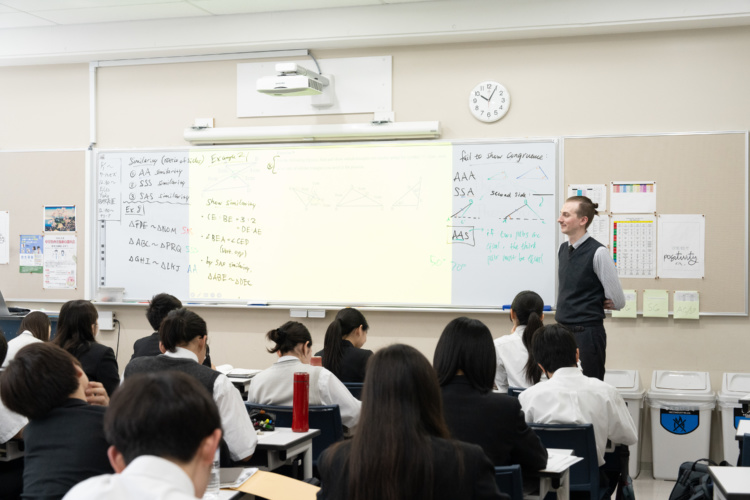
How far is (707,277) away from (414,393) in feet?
13.0

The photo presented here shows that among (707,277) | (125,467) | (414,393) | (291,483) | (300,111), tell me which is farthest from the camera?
(300,111)

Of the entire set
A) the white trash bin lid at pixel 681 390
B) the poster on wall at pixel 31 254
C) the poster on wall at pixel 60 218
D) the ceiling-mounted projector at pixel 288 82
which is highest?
the ceiling-mounted projector at pixel 288 82

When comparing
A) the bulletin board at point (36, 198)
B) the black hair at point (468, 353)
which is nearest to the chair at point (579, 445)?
the black hair at point (468, 353)

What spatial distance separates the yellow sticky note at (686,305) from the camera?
509cm

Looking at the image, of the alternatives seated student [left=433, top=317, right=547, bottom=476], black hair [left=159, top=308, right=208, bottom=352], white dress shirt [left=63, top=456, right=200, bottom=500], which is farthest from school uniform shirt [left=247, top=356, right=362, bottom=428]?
white dress shirt [left=63, top=456, right=200, bottom=500]

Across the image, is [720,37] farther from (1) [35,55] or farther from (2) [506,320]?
(1) [35,55]

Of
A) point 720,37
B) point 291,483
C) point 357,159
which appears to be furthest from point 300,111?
point 291,483

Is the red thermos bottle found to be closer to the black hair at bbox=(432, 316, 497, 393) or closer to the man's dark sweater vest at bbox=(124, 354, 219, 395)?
the man's dark sweater vest at bbox=(124, 354, 219, 395)

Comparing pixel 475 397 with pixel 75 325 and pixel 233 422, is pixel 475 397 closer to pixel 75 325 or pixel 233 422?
pixel 233 422

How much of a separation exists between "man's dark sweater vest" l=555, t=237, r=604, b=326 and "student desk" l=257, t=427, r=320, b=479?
1.93 m

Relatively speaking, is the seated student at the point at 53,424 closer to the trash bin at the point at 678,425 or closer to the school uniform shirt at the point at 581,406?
the school uniform shirt at the point at 581,406

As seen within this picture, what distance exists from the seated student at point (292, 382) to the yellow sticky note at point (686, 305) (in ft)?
8.51

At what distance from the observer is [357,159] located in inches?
224

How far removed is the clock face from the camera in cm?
544
